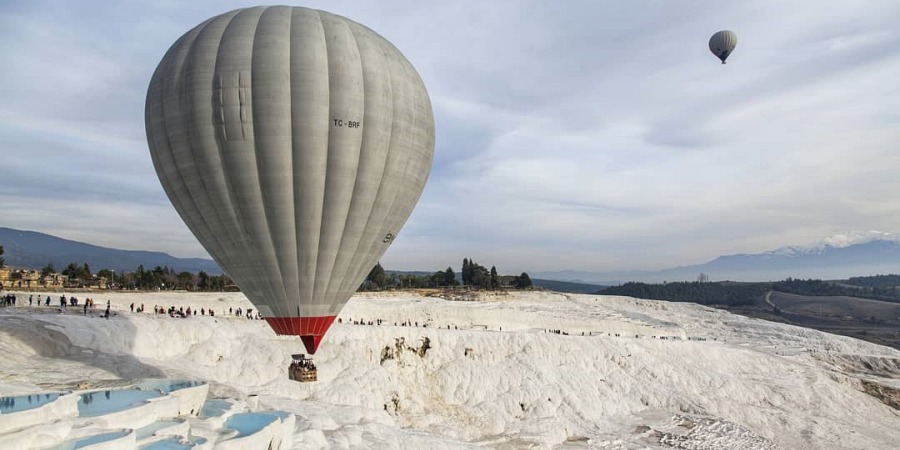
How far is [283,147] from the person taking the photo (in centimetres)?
2269

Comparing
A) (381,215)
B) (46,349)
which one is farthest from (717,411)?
(46,349)

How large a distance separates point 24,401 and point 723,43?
55746 millimetres

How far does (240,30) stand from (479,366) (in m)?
29.3

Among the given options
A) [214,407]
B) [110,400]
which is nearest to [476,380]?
[214,407]

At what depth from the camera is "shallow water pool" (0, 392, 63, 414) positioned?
47.8ft

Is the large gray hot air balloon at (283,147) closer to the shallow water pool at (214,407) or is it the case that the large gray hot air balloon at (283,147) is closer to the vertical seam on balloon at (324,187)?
the vertical seam on balloon at (324,187)

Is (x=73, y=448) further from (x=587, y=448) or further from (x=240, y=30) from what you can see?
(x=587, y=448)

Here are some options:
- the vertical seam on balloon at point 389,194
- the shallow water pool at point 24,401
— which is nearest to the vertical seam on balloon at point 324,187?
the vertical seam on balloon at point 389,194

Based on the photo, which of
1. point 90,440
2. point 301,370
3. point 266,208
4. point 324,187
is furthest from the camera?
point 301,370

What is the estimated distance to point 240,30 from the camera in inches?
916

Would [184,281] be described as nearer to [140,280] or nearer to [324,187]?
[140,280]

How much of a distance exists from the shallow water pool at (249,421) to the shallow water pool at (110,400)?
8.46ft

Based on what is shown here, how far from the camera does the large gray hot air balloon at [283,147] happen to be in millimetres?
22500

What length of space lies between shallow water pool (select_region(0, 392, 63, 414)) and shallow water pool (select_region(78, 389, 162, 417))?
847mm
